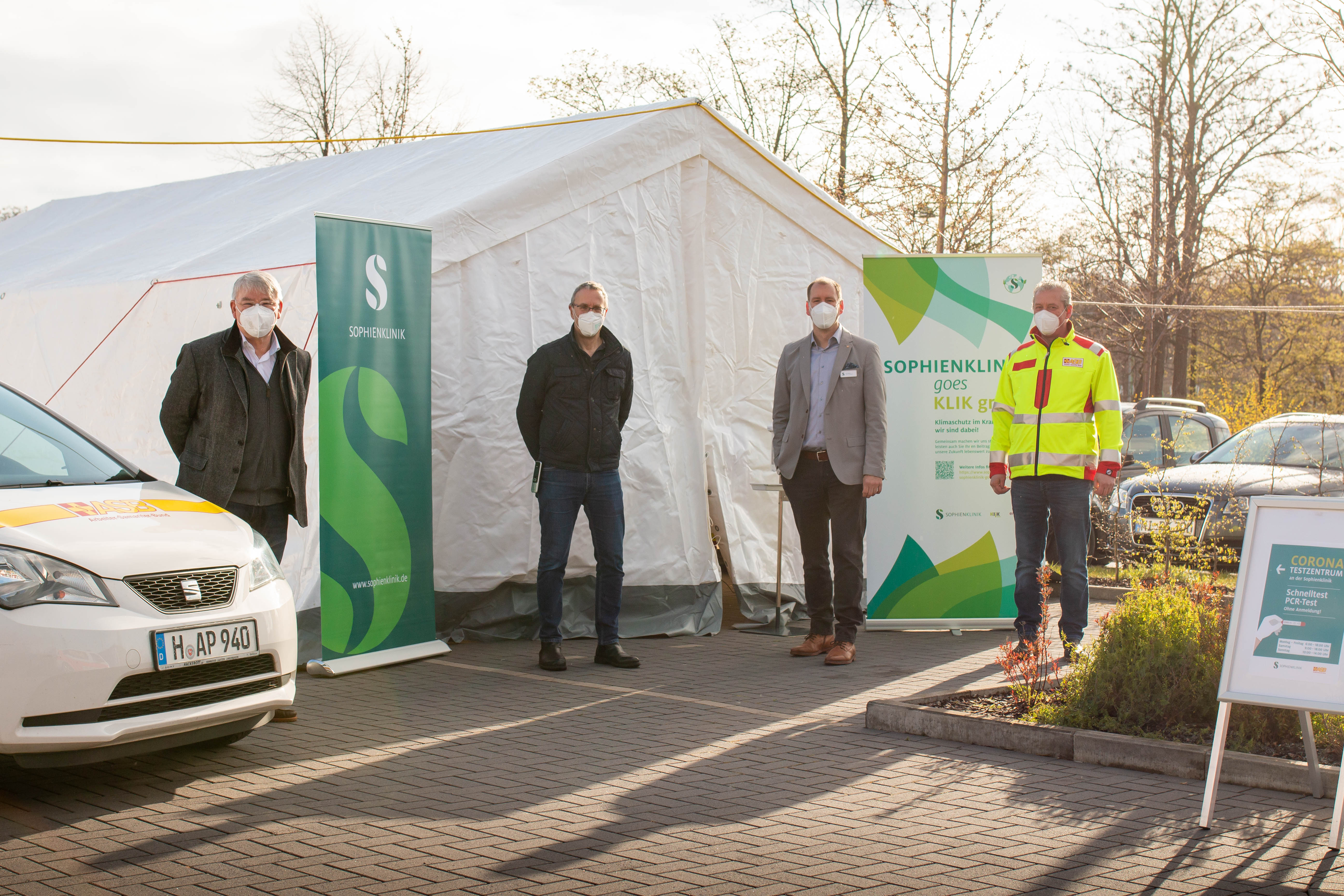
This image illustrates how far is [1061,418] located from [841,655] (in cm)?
195

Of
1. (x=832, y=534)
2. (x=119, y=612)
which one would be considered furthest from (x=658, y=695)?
(x=119, y=612)

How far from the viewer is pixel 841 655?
759 centimetres

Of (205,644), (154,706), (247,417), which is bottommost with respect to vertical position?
(154,706)

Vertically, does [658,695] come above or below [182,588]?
below

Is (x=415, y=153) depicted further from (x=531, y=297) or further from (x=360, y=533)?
(x=360, y=533)

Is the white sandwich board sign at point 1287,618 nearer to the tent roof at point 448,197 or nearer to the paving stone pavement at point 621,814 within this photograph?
the paving stone pavement at point 621,814

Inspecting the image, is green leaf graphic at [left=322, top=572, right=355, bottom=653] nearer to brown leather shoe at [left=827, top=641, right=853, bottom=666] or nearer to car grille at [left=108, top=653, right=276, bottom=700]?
car grille at [left=108, top=653, right=276, bottom=700]

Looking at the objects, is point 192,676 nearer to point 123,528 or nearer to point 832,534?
point 123,528

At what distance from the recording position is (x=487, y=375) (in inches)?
332

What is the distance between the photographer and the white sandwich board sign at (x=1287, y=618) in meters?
4.31

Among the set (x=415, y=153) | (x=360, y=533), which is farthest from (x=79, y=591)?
(x=415, y=153)

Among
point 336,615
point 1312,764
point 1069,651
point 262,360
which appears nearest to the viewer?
point 1312,764

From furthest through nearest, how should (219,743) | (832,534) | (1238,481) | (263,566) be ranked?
(1238,481) → (832,534) → (219,743) → (263,566)

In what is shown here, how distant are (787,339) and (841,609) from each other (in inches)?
119
